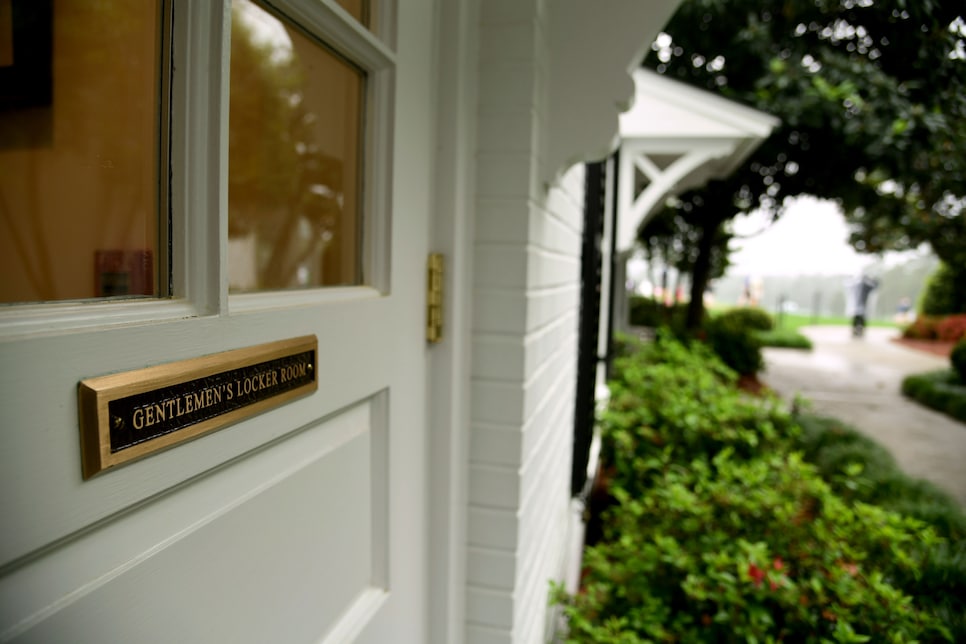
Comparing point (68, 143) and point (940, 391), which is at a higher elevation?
point (68, 143)

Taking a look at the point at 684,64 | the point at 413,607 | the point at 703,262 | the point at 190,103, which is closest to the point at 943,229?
the point at 413,607

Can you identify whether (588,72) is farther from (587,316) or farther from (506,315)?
(587,316)

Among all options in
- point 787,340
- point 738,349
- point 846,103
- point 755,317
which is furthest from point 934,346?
point 755,317

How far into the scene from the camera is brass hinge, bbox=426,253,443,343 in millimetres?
1022

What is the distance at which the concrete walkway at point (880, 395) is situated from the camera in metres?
5.52

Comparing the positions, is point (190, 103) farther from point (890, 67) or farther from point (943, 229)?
point (943, 229)

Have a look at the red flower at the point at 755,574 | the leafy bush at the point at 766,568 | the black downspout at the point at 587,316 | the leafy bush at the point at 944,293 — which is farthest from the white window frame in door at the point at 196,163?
the leafy bush at the point at 944,293

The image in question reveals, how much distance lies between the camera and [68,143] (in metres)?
0.87

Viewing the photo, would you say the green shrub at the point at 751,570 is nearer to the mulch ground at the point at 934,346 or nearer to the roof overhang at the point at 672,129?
the roof overhang at the point at 672,129

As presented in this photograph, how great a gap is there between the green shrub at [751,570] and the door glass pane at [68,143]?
5.06ft

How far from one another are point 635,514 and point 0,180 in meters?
2.33

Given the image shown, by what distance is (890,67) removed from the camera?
6.27 feet

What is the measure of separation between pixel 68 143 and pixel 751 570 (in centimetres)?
204

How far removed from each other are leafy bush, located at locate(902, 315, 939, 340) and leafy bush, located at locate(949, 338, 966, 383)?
0.95 feet
